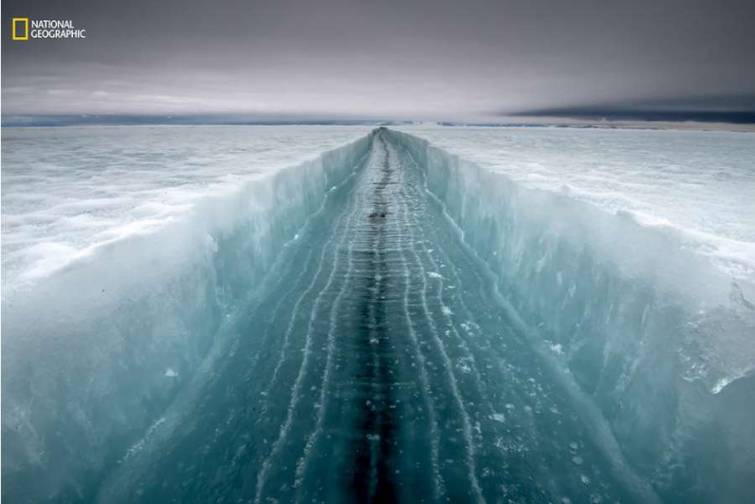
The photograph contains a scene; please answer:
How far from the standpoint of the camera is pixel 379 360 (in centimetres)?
439

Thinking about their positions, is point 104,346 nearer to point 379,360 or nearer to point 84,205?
point 379,360

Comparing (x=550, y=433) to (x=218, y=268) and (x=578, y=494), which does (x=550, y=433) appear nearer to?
(x=578, y=494)

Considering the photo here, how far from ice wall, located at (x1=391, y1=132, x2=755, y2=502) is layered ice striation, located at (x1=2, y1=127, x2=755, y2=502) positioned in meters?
0.02

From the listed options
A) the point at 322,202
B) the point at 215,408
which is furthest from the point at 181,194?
the point at 322,202

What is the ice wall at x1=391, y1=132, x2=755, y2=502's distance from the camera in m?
2.47

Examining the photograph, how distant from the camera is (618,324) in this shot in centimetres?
364

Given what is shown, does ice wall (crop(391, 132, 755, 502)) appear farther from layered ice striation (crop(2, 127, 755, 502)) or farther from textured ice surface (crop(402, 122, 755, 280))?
textured ice surface (crop(402, 122, 755, 280))

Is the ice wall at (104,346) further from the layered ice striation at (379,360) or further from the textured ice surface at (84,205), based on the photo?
the textured ice surface at (84,205)

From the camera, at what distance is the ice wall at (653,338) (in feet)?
8.09

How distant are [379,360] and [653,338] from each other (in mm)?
2502

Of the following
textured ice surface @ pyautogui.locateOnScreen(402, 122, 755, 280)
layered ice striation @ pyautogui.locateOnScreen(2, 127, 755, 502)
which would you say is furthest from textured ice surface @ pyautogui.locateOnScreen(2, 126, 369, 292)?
textured ice surface @ pyautogui.locateOnScreen(402, 122, 755, 280)

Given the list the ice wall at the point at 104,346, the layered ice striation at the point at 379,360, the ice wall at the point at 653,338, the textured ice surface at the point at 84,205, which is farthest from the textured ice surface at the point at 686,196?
the textured ice surface at the point at 84,205

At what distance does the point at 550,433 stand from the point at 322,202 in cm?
1150

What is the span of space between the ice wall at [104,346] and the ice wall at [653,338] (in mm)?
3896
